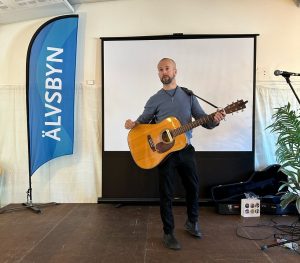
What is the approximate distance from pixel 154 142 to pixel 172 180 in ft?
1.20

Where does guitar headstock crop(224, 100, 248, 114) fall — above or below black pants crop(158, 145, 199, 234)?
above

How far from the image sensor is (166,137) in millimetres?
2512

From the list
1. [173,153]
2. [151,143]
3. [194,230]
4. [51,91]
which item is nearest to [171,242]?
[194,230]

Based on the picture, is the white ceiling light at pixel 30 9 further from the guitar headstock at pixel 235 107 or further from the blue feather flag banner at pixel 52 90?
the guitar headstock at pixel 235 107

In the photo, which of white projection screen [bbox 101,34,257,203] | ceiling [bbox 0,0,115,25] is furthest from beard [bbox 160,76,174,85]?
ceiling [bbox 0,0,115,25]

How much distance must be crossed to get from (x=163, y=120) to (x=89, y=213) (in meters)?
1.65

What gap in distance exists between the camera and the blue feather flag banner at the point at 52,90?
3732mm

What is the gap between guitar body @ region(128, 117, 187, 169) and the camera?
2473mm

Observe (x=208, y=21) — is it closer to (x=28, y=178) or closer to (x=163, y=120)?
(x=163, y=120)

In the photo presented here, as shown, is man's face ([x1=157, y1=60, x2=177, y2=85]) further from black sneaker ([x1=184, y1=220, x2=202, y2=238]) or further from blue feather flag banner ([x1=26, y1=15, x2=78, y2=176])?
blue feather flag banner ([x1=26, y1=15, x2=78, y2=176])

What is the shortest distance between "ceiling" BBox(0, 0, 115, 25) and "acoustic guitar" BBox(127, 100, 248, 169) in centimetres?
203

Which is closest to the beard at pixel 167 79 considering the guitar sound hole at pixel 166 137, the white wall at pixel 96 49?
the guitar sound hole at pixel 166 137

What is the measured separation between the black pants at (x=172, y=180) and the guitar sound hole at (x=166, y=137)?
0.12 m

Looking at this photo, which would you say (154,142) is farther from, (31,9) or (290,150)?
(31,9)
